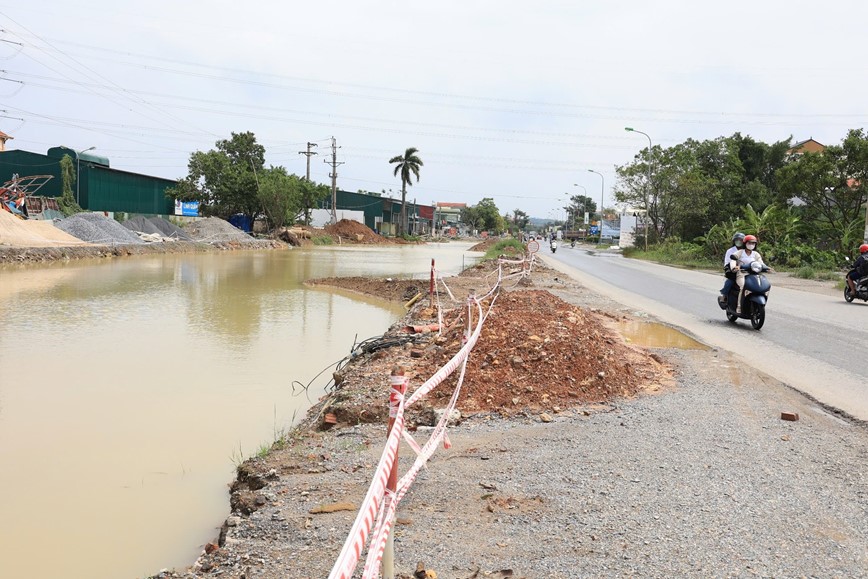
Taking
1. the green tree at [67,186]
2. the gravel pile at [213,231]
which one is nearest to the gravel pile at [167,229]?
the gravel pile at [213,231]

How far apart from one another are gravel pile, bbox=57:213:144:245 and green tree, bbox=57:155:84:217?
3360mm

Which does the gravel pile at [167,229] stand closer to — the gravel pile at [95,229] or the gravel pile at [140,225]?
the gravel pile at [140,225]

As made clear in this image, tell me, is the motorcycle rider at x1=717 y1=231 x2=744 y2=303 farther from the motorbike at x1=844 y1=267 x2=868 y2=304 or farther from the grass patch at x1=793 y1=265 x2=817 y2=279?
the grass patch at x1=793 y1=265 x2=817 y2=279

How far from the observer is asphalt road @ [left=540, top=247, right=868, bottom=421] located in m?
7.68

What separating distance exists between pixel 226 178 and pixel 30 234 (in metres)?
29.6

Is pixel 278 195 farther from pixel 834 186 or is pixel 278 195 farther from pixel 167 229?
pixel 834 186

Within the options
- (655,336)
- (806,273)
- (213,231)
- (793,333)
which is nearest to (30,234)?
(213,231)

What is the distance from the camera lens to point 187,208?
65.0 m

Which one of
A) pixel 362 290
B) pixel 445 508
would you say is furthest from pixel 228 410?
pixel 362 290

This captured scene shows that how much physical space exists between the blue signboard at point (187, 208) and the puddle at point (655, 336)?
58995mm

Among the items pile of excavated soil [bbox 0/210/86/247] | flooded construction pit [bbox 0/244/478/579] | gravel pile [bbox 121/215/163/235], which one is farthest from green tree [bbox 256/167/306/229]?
flooded construction pit [bbox 0/244/478/579]

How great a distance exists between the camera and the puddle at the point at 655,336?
34.6 ft

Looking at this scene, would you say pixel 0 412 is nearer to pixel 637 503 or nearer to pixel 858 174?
pixel 637 503

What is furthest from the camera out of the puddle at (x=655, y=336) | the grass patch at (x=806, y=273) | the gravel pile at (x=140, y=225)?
the gravel pile at (x=140, y=225)
